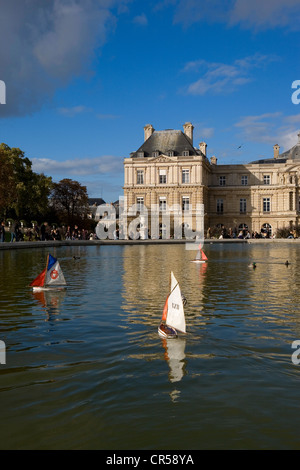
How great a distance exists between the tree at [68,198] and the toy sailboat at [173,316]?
71764mm

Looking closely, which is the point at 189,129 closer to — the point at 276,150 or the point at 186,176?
the point at 186,176

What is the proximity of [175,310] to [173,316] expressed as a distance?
0.15 meters

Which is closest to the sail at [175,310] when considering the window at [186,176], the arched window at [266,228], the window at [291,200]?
the window at [186,176]

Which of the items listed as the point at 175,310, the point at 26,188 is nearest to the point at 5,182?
the point at 26,188

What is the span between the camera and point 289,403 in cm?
539

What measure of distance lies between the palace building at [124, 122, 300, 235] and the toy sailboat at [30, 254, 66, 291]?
6066 centimetres

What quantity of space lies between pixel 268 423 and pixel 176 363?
6.74 ft

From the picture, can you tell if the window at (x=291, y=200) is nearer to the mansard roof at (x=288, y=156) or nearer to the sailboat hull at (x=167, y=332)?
the mansard roof at (x=288, y=156)

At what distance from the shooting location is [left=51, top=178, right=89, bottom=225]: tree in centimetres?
7931

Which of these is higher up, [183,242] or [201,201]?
[201,201]

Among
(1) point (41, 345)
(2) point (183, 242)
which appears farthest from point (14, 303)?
(2) point (183, 242)

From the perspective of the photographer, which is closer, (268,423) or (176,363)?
(268,423)
